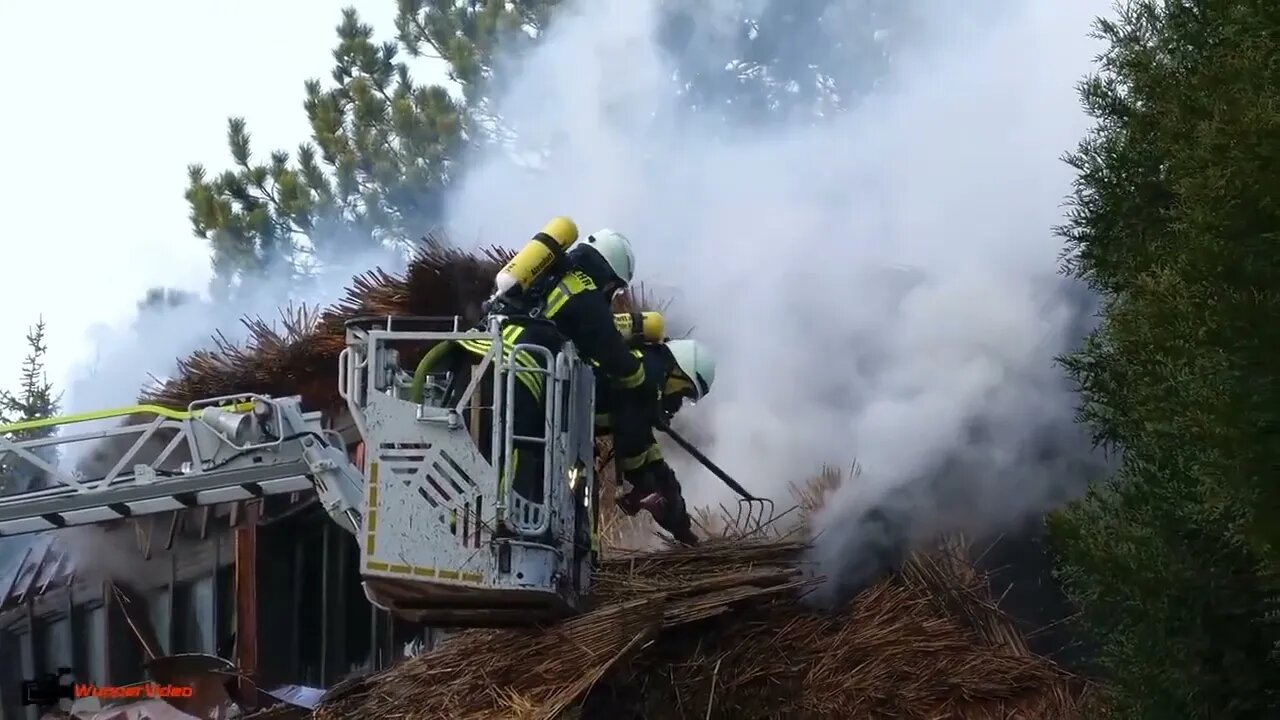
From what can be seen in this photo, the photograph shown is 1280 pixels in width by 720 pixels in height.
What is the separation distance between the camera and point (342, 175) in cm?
2158

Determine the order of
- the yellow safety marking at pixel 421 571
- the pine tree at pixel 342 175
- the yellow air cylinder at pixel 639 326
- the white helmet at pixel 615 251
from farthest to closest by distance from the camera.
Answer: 1. the pine tree at pixel 342 175
2. the yellow air cylinder at pixel 639 326
3. the white helmet at pixel 615 251
4. the yellow safety marking at pixel 421 571

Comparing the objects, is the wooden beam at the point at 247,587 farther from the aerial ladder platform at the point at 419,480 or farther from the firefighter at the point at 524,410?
the firefighter at the point at 524,410

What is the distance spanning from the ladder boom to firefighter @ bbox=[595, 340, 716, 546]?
150 cm

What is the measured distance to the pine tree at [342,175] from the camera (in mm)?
21375

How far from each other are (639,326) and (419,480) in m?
2.23

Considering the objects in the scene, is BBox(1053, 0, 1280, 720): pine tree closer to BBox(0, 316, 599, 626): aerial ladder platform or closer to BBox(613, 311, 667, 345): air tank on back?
BBox(0, 316, 599, 626): aerial ladder platform

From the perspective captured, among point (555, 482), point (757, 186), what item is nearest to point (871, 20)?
point (757, 186)

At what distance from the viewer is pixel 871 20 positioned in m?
19.1

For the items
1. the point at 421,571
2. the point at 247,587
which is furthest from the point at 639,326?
the point at 247,587

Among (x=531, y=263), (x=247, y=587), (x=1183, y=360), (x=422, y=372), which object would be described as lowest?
(x=247, y=587)

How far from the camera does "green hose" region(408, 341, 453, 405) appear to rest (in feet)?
27.5

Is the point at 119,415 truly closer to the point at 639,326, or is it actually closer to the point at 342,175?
the point at 639,326

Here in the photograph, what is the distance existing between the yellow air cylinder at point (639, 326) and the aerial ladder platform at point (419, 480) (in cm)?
101

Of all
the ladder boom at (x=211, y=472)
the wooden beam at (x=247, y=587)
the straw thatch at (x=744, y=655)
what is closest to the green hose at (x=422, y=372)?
the ladder boom at (x=211, y=472)
